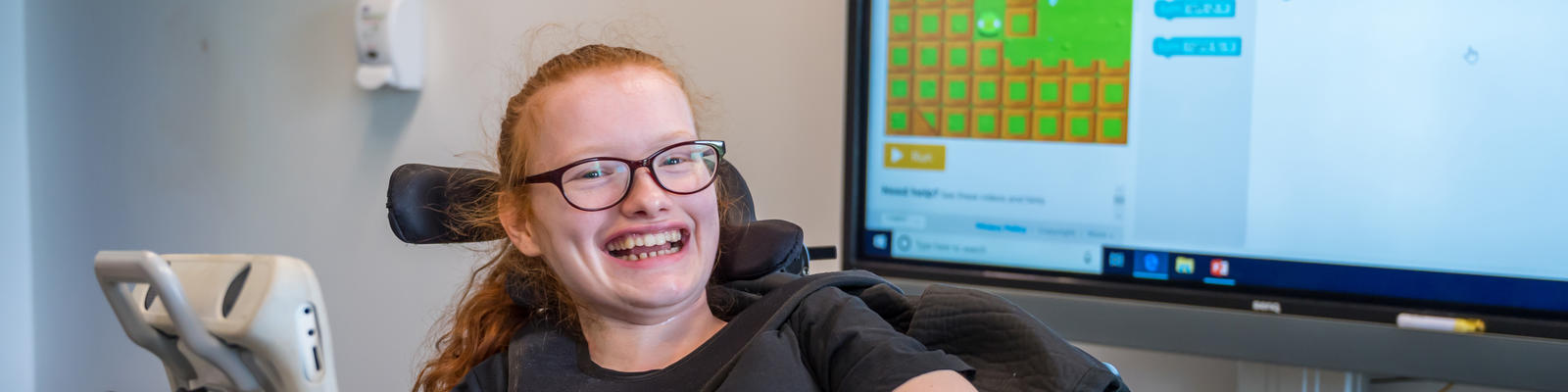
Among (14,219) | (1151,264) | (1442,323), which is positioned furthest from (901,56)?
(14,219)

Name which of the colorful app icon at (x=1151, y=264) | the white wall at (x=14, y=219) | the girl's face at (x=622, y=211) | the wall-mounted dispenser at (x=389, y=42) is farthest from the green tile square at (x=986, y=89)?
the white wall at (x=14, y=219)

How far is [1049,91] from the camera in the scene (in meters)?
1.48

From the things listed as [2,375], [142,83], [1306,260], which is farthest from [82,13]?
[1306,260]

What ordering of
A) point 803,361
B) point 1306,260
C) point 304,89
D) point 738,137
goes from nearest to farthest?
1. point 803,361
2. point 1306,260
3. point 738,137
4. point 304,89

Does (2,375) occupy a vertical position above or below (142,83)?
below

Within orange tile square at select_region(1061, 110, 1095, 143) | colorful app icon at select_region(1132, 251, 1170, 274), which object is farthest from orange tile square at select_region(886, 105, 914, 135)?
colorful app icon at select_region(1132, 251, 1170, 274)

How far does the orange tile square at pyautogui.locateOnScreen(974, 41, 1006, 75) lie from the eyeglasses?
537 mm

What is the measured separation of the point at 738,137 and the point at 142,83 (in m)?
1.46

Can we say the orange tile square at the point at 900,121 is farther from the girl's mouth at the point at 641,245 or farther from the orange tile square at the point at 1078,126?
the girl's mouth at the point at 641,245

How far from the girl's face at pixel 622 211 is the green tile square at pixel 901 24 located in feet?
1.66

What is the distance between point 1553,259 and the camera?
125cm

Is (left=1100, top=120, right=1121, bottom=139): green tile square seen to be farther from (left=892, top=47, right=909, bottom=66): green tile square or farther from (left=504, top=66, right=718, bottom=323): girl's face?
(left=504, top=66, right=718, bottom=323): girl's face

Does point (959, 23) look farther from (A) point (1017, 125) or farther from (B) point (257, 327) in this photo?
(B) point (257, 327)

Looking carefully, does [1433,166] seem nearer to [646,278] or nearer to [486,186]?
[646,278]
